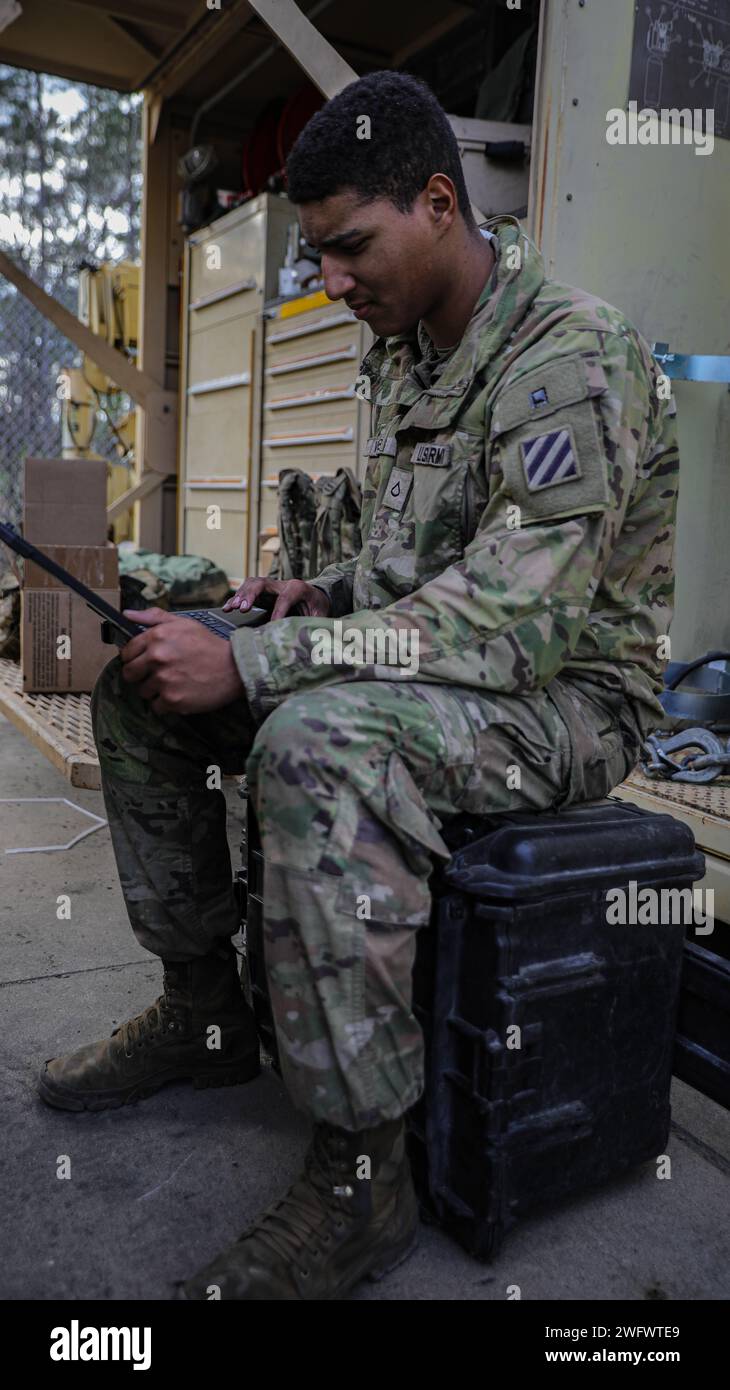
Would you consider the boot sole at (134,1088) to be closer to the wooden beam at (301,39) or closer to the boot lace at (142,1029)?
A: the boot lace at (142,1029)

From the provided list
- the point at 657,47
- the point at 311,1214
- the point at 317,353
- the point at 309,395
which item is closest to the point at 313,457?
the point at 309,395

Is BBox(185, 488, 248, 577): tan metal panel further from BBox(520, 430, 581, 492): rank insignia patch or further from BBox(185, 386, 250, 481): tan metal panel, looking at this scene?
BBox(520, 430, 581, 492): rank insignia patch

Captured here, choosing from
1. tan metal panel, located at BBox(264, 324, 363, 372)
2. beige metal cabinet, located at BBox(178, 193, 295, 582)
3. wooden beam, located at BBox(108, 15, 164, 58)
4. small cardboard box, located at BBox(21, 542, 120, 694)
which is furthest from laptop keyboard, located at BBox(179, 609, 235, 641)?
wooden beam, located at BBox(108, 15, 164, 58)

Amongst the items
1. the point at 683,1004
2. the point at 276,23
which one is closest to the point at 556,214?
the point at 276,23

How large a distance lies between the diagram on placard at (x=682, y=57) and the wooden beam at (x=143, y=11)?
3183 millimetres

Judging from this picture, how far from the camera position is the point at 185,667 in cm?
133

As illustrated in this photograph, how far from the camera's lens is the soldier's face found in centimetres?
150

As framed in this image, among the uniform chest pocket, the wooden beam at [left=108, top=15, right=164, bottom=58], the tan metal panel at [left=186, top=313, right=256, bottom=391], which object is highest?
the wooden beam at [left=108, top=15, right=164, bottom=58]

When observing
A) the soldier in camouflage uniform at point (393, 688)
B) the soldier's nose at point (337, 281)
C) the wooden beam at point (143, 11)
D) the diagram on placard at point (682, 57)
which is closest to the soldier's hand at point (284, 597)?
the soldier in camouflage uniform at point (393, 688)

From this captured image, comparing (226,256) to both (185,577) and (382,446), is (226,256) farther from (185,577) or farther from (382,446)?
(382,446)

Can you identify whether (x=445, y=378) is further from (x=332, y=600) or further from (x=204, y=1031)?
(x=204, y=1031)

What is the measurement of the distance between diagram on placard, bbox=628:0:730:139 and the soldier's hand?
1.71m

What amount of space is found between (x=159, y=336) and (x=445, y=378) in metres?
4.92

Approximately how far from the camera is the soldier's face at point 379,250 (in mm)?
1503
